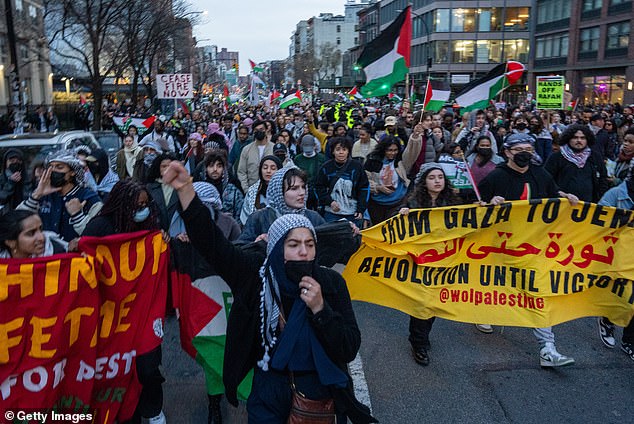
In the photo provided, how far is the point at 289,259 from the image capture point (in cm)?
272

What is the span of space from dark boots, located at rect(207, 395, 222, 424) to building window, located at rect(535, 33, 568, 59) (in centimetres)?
5529

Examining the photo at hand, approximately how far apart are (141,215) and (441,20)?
67163 mm

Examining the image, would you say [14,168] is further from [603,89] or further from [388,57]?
[603,89]

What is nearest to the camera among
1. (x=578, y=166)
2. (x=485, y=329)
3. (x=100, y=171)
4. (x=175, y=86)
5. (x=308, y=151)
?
(x=485, y=329)

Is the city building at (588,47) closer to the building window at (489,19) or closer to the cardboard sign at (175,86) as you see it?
the building window at (489,19)

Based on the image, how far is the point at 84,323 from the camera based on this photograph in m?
3.21

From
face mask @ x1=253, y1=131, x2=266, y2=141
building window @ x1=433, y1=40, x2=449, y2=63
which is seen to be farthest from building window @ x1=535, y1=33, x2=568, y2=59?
face mask @ x1=253, y1=131, x2=266, y2=141

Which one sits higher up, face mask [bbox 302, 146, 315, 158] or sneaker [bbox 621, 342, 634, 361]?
face mask [bbox 302, 146, 315, 158]

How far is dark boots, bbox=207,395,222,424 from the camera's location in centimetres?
393

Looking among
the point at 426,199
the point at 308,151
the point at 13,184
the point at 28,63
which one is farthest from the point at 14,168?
the point at 28,63

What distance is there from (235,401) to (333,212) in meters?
3.88

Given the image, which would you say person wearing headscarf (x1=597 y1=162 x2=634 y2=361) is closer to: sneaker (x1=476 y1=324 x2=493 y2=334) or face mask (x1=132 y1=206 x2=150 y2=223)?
sneaker (x1=476 y1=324 x2=493 y2=334)

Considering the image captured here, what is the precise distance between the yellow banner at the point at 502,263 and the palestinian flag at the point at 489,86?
7.96 m

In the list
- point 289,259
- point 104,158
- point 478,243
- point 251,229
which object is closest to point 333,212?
point 478,243
